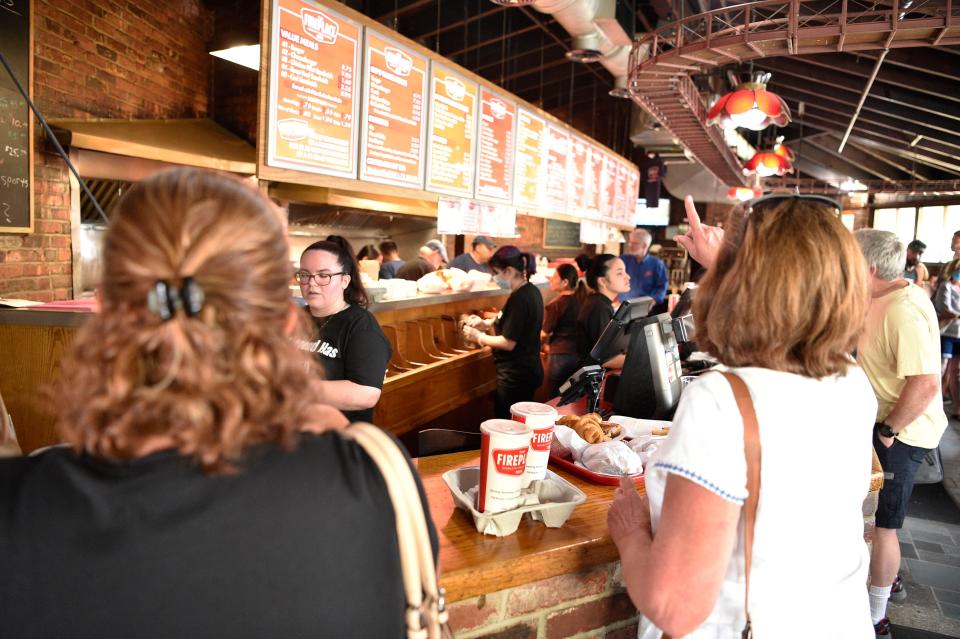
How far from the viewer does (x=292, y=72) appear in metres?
3.58

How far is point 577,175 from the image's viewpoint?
801 cm

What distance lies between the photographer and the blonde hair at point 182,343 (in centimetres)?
77

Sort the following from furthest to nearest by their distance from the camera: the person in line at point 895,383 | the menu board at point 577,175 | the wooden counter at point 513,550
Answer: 1. the menu board at point 577,175
2. the person in line at point 895,383
3. the wooden counter at point 513,550

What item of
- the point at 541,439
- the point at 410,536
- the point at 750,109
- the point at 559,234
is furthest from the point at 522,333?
the point at 559,234

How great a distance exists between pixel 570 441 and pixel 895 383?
1.88 meters

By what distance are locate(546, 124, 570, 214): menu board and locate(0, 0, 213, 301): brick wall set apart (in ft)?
11.6

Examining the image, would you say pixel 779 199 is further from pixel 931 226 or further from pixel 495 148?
pixel 931 226

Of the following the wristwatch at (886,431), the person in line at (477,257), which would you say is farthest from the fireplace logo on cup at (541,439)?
the person in line at (477,257)

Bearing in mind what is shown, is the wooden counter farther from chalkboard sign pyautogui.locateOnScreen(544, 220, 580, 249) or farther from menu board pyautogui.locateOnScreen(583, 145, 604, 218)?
chalkboard sign pyautogui.locateOnScreen(544, 220, 580, 249)

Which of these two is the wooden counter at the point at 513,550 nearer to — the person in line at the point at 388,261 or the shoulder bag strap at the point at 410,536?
the shoulder bag strap at the point at 410,536

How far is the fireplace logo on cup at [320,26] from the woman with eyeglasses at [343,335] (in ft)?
5.32

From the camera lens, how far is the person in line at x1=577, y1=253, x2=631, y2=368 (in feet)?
14.6

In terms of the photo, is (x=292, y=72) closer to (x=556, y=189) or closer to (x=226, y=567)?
(x=226, y=567)

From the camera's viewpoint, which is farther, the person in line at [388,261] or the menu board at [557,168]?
the menu board at [557,168]
